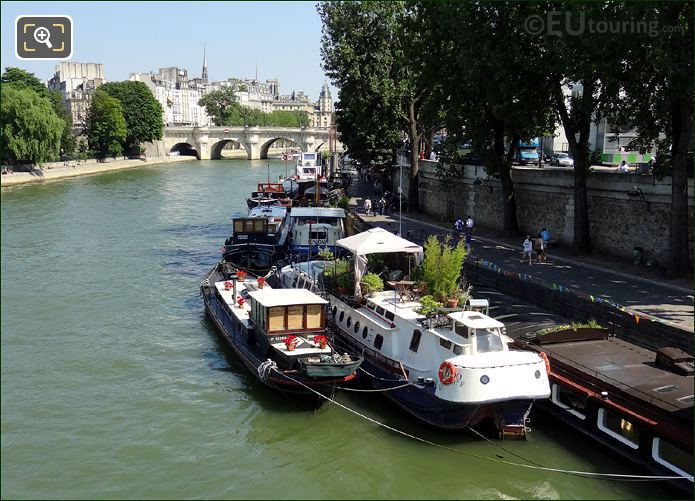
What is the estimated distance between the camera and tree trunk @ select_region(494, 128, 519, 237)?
1259 inches

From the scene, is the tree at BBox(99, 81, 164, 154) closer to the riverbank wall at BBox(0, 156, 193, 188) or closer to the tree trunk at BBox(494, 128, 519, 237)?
the riverbank wall at BBox(0, 156, 193, 188)

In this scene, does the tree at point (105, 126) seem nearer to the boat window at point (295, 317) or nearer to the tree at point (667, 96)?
the tree at point (667, 96)

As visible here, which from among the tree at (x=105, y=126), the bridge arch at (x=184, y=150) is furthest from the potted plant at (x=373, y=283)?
the bridge arch at (x=184, y=150)

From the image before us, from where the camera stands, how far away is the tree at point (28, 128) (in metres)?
63.1

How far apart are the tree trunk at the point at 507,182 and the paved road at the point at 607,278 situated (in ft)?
2.18

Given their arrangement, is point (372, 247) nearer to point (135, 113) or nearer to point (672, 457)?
point (672, 457)

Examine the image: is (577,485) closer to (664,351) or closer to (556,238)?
(664,351)

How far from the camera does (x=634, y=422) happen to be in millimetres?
13812

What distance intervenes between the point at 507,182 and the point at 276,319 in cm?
1763

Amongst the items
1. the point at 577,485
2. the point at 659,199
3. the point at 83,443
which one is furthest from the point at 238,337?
the point at 659,199

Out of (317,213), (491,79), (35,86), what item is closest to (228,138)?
(35,86)

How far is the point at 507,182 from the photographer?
32.1 metres

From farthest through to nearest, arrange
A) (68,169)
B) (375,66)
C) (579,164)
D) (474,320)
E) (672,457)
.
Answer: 1. (68,169)
2. (375,66)
3. (579,164)
4. (474,320)
5. (672,457)

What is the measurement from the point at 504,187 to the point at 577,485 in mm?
20047
